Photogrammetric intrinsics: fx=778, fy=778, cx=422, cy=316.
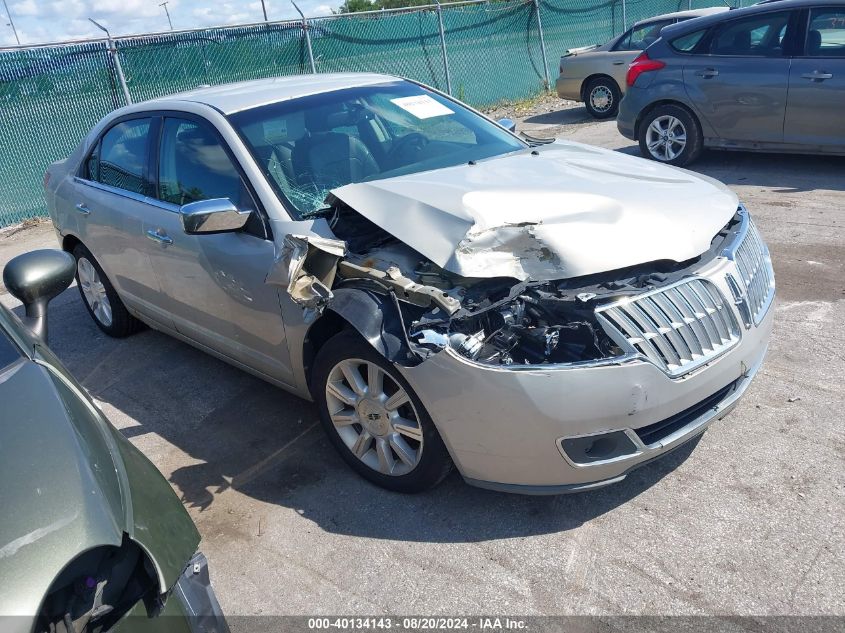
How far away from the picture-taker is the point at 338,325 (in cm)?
360

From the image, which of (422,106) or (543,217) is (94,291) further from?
(543,217)

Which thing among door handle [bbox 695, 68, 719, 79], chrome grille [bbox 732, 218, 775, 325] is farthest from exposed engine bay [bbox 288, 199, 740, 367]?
door handle [bbox 695, 68, 719, 79]

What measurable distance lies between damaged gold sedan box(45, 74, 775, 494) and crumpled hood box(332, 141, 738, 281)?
0.01 meters

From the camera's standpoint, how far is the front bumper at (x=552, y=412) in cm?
293

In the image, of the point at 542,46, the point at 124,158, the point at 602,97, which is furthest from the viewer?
the point at 542,46

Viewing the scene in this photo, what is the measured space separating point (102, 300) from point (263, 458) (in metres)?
2.46

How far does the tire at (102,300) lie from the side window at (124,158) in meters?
0.66

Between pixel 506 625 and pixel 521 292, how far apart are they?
50.2 inches

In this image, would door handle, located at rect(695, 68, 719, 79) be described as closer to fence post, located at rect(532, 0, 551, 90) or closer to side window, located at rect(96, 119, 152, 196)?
side window, located at rect(96, 119, 152, 196)

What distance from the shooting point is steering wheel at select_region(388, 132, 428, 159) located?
4370 mm

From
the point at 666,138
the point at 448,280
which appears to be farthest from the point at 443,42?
the point at 448,280

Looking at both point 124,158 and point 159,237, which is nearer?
point 159,237

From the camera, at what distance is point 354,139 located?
434 cm

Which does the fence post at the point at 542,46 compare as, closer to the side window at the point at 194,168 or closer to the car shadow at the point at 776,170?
the car shadow at the point at 776,170
